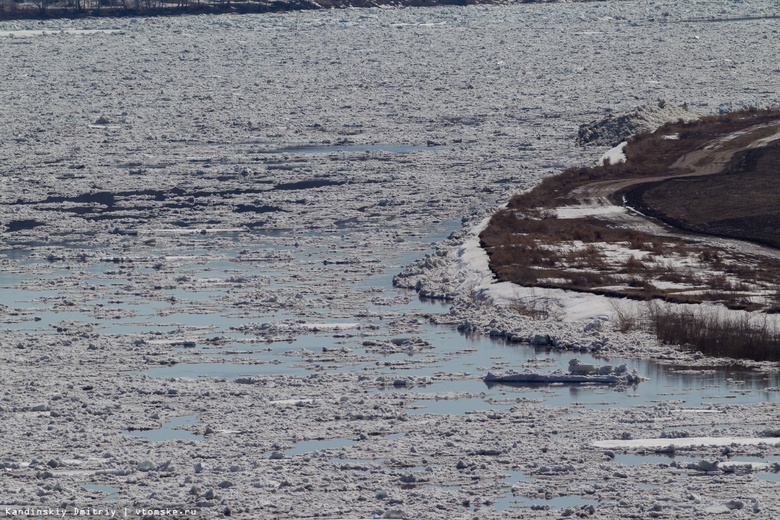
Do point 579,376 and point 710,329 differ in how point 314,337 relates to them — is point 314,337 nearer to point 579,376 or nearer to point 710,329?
point 579,376

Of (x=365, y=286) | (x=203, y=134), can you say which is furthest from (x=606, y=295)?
(x=203, y=134)

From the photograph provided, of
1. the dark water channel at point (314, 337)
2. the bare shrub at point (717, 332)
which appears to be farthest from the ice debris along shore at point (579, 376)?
the bare shrub at point (717, 332)

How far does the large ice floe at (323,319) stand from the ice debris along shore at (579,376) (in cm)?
26

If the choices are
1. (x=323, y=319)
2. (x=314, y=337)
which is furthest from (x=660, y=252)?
(x=314, y=337)

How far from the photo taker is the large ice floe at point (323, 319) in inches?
477

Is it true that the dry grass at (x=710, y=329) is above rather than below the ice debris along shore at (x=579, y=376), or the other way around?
above

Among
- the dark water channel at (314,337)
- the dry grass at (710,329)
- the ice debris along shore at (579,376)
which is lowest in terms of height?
the dark water channel at (314,337)

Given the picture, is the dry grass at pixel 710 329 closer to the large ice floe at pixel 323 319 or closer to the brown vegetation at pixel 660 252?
the brown vegetation at pixel 660 252

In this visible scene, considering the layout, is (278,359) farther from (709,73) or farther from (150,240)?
(709,73)

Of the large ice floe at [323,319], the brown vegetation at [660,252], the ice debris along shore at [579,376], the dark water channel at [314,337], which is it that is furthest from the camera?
the brown vegetation at [660,252]

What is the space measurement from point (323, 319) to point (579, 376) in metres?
4.46

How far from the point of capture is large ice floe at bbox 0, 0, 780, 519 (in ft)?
39.7

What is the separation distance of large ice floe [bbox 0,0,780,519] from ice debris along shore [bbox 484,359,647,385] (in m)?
0.26

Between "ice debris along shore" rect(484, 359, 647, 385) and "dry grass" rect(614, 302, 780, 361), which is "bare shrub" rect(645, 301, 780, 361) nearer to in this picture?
"dry grass" rect(614, 302, 780, 361)
